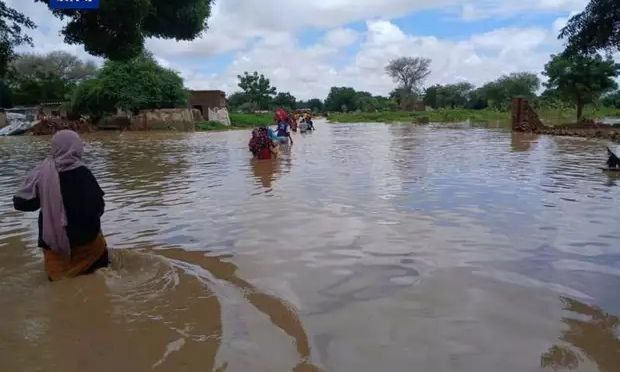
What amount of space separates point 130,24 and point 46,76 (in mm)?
50028

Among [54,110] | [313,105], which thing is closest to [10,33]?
[54,110]

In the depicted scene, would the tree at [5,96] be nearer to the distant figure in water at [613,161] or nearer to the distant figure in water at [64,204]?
the distant figure in water at [613,161]

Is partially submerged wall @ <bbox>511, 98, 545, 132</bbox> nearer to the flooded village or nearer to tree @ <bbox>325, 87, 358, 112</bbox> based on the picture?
the flooded village

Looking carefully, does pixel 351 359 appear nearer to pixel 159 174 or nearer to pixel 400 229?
pixel 400 229

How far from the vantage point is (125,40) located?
49.6ft

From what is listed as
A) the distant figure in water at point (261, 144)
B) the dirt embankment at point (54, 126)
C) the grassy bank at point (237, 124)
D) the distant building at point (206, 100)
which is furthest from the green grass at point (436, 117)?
the distant figure in water at point (261, 144)

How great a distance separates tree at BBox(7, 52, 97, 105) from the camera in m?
53.2

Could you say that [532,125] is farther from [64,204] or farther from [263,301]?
[64,204]

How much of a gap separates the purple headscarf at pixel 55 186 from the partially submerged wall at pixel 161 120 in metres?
34.4

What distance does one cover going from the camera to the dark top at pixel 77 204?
4.56 metres

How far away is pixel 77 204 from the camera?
459cm

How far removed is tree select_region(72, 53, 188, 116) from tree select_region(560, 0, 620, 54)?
3270cm

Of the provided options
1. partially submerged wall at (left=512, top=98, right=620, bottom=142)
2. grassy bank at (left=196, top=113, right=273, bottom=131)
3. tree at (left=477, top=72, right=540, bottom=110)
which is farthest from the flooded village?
tree at (left=477, top=72, right=540, bottom=110)

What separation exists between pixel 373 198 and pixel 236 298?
483 cm
